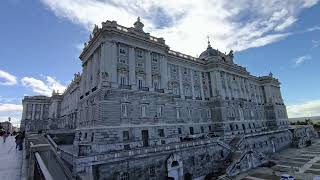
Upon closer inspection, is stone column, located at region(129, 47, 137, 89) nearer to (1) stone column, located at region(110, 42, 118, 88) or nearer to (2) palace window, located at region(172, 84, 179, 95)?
(1) stone column, located at region(110, 42, 118, 88)

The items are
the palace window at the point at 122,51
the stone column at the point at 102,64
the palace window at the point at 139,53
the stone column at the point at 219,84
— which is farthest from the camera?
the stone column at the point at 219,84

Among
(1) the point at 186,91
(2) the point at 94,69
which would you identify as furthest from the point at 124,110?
(1) the point at 186,91

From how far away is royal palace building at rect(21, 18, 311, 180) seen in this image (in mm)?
25953

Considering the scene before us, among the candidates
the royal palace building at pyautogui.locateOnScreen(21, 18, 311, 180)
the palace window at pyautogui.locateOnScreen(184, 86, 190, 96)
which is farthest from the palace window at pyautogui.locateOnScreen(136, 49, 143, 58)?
the palace window at pyautogui.locateOnScreen(184, 86, 190, 96)

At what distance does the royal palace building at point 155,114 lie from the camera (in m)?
26.0

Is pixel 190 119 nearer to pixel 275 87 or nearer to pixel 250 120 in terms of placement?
pixel 250 120

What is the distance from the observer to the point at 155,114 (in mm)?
34406

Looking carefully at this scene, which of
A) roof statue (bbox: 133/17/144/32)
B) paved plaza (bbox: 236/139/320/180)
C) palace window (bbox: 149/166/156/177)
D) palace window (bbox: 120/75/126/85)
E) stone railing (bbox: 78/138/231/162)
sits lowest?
paved plaza (bbox: 236/139/320/180)

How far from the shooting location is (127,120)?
30469 mm

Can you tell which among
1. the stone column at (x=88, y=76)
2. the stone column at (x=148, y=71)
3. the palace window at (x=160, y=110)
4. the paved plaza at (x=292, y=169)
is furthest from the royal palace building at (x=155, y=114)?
the paved plaza at (x=292, y=169)

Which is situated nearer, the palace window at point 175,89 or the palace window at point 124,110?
the palace window at point 124,110

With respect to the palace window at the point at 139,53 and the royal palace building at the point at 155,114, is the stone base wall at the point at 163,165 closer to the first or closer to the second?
the royal palace building at the point at 155,114

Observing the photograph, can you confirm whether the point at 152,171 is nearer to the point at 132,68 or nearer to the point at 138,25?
the point at 132,68

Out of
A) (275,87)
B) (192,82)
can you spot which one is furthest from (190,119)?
(275,87)
